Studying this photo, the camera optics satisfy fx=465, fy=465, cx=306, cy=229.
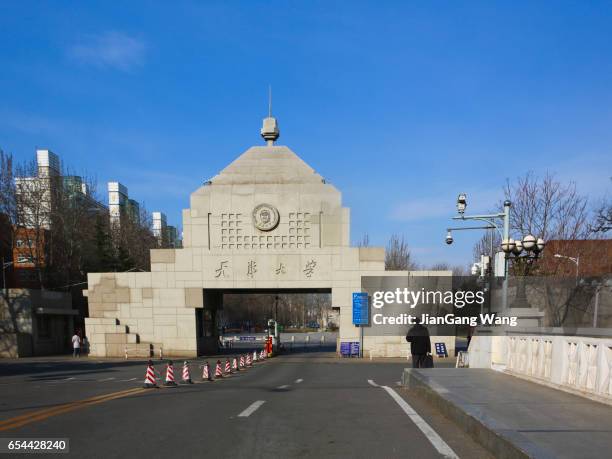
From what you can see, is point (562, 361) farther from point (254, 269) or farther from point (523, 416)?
point (254, 269)

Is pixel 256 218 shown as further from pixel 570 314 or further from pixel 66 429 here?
pixel 66 429

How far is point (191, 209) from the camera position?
32.7 metres

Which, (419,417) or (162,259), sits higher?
(162,259)

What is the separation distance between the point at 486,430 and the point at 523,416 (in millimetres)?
1064

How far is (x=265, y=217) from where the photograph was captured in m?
32.3

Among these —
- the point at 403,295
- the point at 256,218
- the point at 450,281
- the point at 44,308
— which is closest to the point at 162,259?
the point at 256,218

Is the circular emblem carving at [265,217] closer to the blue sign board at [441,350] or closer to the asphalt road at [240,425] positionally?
the blue sign board at [441,350]

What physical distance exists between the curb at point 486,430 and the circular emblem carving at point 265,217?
76.6ft

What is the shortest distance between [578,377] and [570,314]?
15002 millimetres

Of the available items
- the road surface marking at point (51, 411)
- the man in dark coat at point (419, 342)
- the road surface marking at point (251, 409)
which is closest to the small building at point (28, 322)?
the road surface marking at point (51, 411)

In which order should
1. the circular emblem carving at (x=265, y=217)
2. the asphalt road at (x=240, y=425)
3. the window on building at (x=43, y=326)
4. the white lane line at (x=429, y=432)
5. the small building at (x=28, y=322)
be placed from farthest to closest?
the window on building at (x=43, y=326) → the small building at (x=28, y=322) → the circular emblem carving at (x=265, y=217) → the asphalt road at (x=240, y=425) → the white lane line at (x=429, y=432)

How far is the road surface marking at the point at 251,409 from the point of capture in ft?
28.0

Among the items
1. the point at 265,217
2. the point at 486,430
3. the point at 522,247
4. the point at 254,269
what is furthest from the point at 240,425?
the point at 265,217

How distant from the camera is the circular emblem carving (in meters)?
32.2
